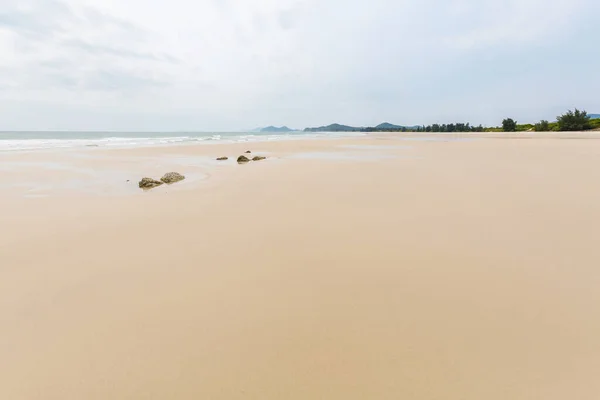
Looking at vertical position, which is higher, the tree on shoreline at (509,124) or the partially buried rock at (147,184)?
the tree on shoreline at (509,124)

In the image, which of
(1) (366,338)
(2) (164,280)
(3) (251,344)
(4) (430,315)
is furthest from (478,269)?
(2) (164,280)

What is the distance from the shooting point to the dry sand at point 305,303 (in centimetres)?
199

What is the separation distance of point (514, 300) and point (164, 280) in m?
3.64

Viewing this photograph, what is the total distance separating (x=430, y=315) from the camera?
2584mm

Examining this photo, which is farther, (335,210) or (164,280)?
(335,210)

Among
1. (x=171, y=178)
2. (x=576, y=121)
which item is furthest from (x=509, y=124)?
(x=171, y=178)

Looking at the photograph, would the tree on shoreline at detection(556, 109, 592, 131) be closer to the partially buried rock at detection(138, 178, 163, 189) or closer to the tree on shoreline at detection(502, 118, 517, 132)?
the tree on shoreline at detection(502, 118, 517, 132)

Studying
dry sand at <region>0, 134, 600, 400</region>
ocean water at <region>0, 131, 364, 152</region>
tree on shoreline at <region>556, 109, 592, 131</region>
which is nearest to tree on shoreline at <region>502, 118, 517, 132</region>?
tree on shoreline at <region>556, 109, 592, 131</region>

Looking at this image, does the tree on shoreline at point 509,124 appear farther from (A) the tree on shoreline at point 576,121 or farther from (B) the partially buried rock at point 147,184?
(B) the partially buried rock at point 147,184

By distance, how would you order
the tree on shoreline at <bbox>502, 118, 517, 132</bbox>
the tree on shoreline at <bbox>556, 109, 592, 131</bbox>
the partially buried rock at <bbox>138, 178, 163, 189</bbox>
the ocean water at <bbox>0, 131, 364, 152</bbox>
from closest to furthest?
the partially buried rock at <bbox>138, 178, 163, 189</bbox> < the ocean water at <bbox>0, 131, 364, 152</bbox> < the tree on shoreline at <bbox>556, 109, 592, 131</bbox> < the tree on shoreline at <bbox>502, 118, 517, 132</bbox>

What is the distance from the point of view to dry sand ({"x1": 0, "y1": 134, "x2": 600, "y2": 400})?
6.54 feet

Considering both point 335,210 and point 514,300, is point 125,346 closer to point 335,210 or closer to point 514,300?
point 514,300

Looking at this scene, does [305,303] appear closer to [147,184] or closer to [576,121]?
[147,184]

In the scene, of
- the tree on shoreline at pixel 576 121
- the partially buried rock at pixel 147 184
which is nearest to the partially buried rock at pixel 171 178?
the partially buried rock at pixel 147 184
